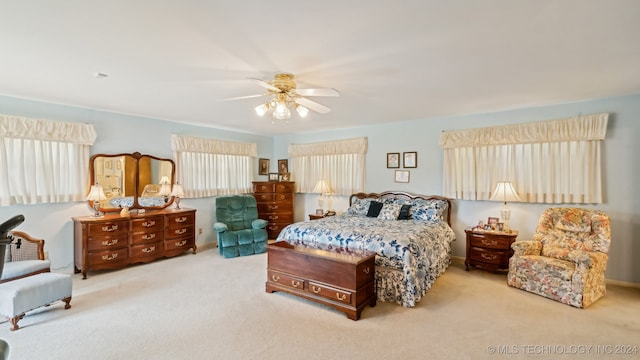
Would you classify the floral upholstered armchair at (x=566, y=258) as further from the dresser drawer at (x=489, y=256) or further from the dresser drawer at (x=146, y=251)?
the dresser drawer at (x=146, y=251)

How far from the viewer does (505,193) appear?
171 inches

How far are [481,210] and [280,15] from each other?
14.4 ft

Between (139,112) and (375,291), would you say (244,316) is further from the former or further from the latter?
(139,112)

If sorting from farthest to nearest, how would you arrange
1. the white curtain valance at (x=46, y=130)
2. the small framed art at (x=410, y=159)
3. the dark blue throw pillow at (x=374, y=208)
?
the small framed art at (x=410, y=159), the dark blue throw pillow at (x=374, y=208), the white curtain valance at (x=46, y=130)

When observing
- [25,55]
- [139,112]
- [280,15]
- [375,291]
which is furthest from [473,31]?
[139,112]

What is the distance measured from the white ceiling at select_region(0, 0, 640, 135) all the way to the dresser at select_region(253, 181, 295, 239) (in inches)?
110

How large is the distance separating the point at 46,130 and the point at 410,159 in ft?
18.6

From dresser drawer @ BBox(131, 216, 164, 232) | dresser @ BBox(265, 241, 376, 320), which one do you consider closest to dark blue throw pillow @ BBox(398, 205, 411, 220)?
dresser @ BBox(265, 241, 376, 320)

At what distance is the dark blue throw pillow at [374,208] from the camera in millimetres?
5191

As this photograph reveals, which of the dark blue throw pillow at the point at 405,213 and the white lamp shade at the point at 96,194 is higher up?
the white lamp shade at the point at 96,194

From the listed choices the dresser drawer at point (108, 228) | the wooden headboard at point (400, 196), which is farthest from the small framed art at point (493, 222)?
the dresser drawer at point (108, 228)

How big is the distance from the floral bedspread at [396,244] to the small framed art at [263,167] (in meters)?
3.17

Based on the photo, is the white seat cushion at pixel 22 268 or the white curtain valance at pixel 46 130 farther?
the white curtain valance at pixel 46 130

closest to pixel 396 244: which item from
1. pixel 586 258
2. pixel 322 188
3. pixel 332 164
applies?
pixel 586 258
